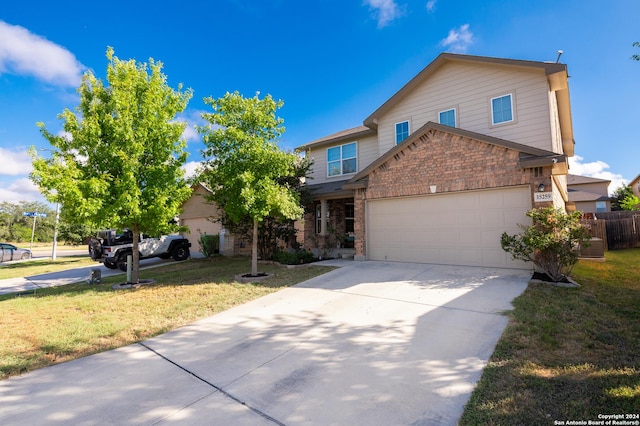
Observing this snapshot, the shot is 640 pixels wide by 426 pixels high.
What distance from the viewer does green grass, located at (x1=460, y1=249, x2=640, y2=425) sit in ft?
8.98

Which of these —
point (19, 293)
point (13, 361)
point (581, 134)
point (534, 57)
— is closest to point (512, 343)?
point (13, 361)

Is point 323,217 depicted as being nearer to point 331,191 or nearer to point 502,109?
point 331,191

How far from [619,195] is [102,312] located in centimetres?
5416

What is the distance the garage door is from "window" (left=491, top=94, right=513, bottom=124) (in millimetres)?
3520

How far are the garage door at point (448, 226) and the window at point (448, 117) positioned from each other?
3.75 meters

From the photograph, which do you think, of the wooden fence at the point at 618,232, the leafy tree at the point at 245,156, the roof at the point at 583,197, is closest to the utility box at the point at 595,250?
the wooden fence at the point at 618,232

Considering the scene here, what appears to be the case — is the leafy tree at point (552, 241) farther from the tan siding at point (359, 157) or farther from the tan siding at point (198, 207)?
the tan siding at point (198, 207)

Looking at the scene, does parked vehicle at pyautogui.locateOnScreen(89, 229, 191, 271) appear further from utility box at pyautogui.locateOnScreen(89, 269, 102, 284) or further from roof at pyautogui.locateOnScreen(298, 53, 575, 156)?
roof at pyautogui.locateOnScreen(298, 53, 575, 156)

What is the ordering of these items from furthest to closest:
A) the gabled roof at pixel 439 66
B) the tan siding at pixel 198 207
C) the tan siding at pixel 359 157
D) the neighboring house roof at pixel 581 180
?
1. the neighboring house roof at pixel 581 180
2. the tan siding at pixel 198 207
3. the tan siding at pixel 359 157
4. the gabled roof at pixel 439 66

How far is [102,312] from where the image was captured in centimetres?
667

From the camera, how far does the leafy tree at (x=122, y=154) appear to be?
7914 mm

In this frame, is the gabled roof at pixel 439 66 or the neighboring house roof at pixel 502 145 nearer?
the neighboring house roof at pixel 502 145

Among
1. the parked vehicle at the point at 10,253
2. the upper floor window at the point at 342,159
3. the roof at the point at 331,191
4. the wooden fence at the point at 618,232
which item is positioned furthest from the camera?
the parked vehicle at the point at 10,253

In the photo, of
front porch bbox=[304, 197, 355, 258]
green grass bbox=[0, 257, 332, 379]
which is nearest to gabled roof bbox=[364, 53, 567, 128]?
front porch bbox=[304, 197, 355, 258]
